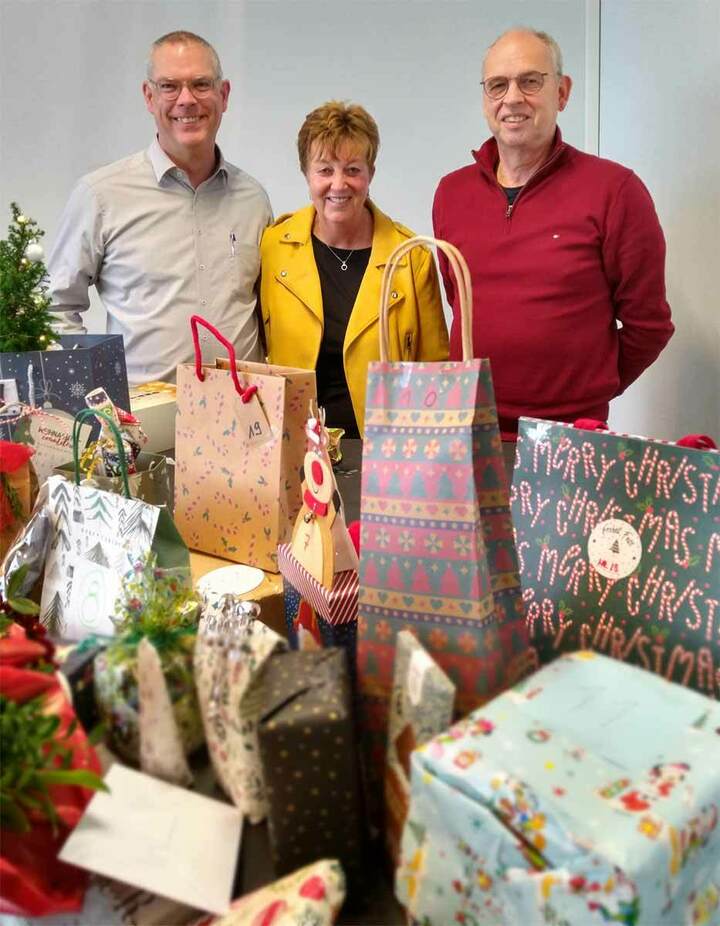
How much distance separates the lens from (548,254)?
7.12 ft

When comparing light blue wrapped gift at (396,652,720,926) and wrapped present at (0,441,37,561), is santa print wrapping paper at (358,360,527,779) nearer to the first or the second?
light blue wrapped gift at (396,652,720,926)

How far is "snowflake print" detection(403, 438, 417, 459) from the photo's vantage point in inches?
34.7

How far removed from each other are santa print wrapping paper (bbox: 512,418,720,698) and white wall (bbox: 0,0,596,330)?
118 inches

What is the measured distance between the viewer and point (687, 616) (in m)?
1.01

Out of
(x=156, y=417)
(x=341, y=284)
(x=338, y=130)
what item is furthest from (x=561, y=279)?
(x=156, y=417)

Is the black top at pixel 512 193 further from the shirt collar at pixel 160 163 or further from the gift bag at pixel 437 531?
the gift bag at pixel 437 531

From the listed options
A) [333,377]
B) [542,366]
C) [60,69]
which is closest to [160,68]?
[333,377]

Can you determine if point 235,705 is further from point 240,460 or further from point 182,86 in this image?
point 182,86

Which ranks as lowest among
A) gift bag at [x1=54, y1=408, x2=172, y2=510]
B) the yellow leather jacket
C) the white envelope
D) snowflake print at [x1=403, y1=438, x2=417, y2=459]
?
the white envelope

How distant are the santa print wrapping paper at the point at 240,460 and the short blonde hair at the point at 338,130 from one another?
2.79 feet

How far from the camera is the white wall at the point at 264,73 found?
3566 mm

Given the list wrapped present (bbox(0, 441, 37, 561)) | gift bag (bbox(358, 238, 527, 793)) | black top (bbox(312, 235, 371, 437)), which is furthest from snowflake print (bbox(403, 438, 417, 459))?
black top (bbox(312, 235, 371, 437))

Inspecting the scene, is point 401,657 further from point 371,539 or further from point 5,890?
point 5,890

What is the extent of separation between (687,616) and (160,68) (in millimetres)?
2068
